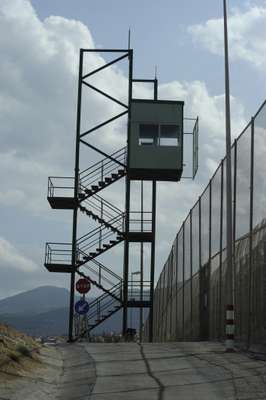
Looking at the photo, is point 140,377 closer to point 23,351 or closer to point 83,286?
point 23,351

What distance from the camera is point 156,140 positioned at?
36938 mm

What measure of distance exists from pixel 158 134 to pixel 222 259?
45.5 ft

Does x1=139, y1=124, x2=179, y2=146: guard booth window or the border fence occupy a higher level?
x1=139, y1=124, x2=179, y2=146: guard booth window

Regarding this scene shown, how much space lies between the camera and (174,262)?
41.9 m

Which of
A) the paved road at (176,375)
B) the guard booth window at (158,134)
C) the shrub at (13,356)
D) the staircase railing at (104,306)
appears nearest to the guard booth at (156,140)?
the guard booth window at (158,134)

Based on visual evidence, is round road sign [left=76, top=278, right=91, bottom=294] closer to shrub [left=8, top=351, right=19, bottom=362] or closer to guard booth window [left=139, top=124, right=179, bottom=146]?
guard booth window [left=139, top=124, right=179, bottom=146]

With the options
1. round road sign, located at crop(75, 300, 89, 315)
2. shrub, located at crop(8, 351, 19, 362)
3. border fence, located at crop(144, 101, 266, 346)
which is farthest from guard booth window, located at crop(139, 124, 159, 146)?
shrub, located at crop(8, 351, 19, 362)

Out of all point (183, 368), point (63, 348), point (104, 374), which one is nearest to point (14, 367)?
point (104, 374)

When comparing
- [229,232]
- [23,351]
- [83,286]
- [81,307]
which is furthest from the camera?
[83,286]

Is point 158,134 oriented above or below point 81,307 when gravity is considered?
above

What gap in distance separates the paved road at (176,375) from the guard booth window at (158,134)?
1905 centimetres

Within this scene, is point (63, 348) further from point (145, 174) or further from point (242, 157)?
point (145, 174)

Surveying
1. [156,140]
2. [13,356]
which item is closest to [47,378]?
[13,356]

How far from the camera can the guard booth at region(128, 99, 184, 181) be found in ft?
118
